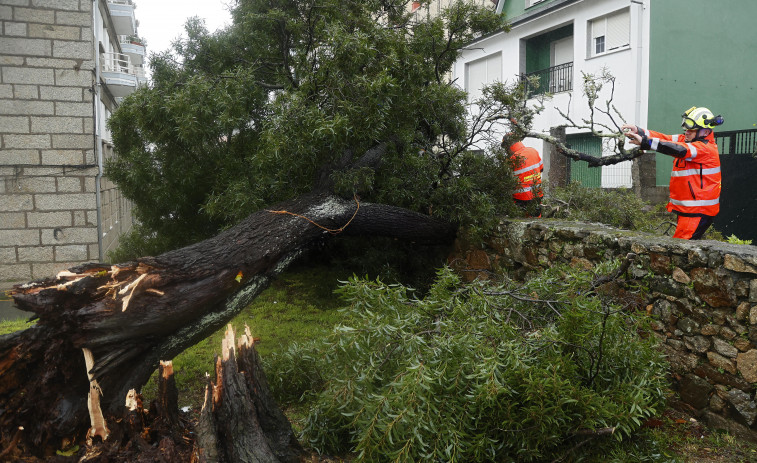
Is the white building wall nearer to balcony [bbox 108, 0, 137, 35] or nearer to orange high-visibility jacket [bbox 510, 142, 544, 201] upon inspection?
orange high-visibility jacket [bbox 510, 142, 544, 201]

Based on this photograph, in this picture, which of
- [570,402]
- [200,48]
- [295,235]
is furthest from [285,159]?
[570,402]

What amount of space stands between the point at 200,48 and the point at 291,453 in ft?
22.9

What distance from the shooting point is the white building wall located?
44.0ft

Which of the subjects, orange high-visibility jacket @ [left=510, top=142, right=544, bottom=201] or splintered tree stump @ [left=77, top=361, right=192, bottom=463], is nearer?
splintered tree stump @ [left=77, top=361, right=192, bottom=463]

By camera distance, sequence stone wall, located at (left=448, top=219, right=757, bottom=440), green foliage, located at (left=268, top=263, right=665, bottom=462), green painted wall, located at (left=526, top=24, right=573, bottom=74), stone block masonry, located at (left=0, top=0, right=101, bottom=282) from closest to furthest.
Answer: green foliage, located at (left=268, top=263, right=665, bottom=462), stone wall, located at (left=448, top=219, right=757, bottom=440), stone block masonry, located at (left=0, top=0, right=101, bottom=282), green painted wall, located at (left=526, top=24, right=573, bottom=74)

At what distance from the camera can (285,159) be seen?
621cm

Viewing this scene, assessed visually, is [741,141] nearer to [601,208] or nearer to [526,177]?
[601,208]

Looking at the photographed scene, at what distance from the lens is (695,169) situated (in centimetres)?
550

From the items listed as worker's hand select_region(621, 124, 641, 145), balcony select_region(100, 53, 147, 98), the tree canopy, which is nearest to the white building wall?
the tree canopy

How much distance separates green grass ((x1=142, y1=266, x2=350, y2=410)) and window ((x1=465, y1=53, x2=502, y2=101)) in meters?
11.5

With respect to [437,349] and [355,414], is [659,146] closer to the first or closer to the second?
[437,349]

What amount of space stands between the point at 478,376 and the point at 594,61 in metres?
13.8

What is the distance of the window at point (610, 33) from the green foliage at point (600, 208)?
24.6ft

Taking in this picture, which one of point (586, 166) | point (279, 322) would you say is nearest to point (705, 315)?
point (279, 322)
